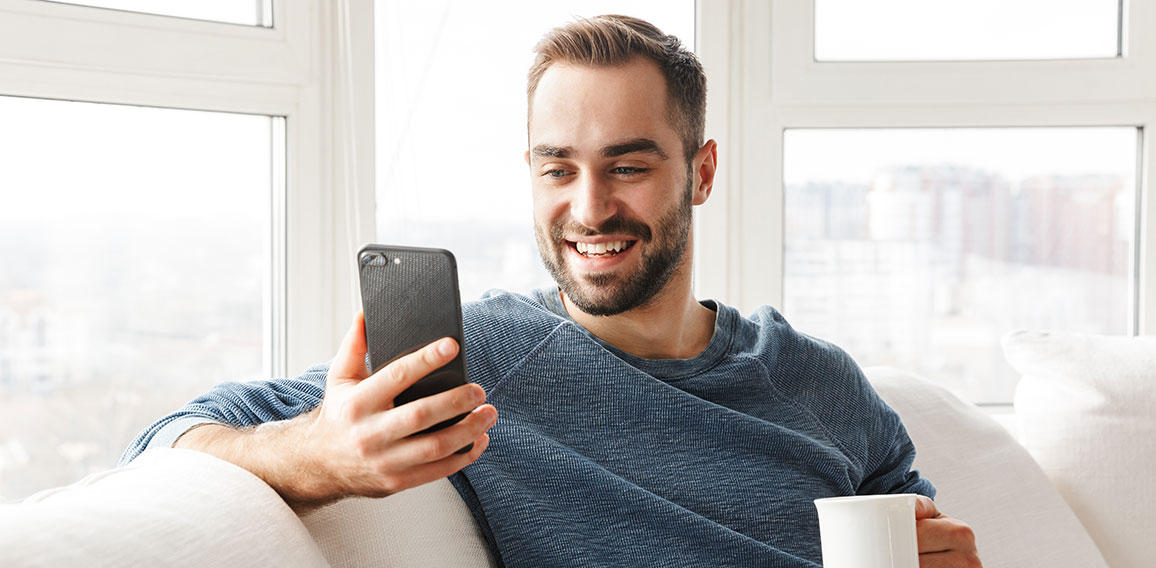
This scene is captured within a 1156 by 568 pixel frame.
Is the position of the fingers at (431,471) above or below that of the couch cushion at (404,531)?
above

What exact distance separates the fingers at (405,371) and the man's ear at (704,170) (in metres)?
0.70

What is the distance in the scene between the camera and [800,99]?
7.54ft

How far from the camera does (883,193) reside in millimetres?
2371

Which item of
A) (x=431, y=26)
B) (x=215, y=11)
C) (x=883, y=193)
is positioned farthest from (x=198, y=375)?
(x=883, y=193)

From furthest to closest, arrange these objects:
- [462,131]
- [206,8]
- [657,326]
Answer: [462,131] < [206,8] < [657,326]

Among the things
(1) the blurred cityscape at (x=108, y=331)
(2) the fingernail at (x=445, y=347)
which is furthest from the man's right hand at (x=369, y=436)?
(1) the blurred cityscape at (x=108, y=331)

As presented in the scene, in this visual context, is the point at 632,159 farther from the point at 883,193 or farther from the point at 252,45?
the point at 883,193

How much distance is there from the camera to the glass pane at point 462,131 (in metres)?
2.03

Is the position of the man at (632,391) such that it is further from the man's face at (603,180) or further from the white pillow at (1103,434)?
the white pillow at (1103,434)

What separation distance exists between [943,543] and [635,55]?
0.70 m

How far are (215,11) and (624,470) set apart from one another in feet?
4.13

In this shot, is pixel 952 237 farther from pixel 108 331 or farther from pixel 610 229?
pixel 108 331

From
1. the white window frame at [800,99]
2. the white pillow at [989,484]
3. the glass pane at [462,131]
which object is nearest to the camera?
the white pillow at [989,484]

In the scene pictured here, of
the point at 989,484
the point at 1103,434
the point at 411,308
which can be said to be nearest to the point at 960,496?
the point at 989,484
